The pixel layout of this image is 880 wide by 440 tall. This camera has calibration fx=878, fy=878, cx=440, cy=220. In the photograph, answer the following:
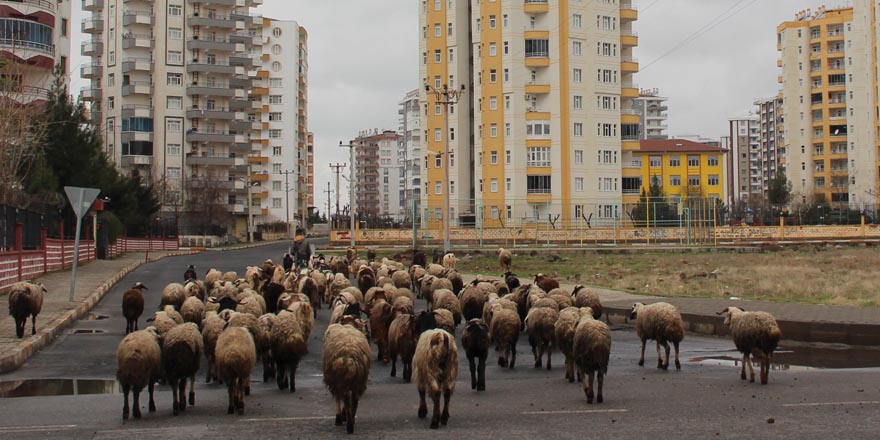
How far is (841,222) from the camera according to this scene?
69.7 meters

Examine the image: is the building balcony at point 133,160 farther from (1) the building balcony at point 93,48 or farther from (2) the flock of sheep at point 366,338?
(2) the flock of sheep at point 366,338

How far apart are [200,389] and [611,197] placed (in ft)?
219

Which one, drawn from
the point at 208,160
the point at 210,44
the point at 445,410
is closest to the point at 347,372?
the point at 445,410

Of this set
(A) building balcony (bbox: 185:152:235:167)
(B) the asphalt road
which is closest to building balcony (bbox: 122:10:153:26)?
(A) building balcony (bbox: 185:152:235:167)

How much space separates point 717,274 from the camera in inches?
1176

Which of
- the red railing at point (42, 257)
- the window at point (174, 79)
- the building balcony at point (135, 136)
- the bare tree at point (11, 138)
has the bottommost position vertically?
the red railing at point (42, 257)

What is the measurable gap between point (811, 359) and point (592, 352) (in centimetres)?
556

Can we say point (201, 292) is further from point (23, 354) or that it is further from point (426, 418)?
point (426, 418)

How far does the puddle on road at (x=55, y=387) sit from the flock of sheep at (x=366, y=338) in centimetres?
84

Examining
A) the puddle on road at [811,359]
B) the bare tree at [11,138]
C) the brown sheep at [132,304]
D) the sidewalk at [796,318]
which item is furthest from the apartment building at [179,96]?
the puddle on road at [811,359]

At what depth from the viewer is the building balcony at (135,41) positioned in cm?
9062

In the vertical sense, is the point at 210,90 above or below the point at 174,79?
below

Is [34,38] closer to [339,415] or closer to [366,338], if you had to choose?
[366,338]

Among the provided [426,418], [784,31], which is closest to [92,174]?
[426,418]
